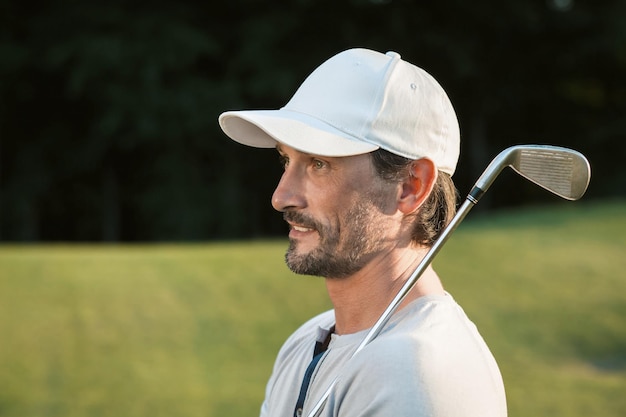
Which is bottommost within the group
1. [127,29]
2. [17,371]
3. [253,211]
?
[253,211]

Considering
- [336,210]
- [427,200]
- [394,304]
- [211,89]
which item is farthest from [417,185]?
[211,89]

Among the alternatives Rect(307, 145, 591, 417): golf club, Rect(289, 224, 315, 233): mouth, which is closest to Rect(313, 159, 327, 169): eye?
Rect(289, 224, 315, 233): mouth

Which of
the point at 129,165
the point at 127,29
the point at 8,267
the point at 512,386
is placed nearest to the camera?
the point at 512,386

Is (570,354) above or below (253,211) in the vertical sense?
above

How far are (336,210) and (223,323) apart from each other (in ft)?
19.9

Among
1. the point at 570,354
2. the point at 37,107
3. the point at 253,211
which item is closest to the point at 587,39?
the point at 253,211

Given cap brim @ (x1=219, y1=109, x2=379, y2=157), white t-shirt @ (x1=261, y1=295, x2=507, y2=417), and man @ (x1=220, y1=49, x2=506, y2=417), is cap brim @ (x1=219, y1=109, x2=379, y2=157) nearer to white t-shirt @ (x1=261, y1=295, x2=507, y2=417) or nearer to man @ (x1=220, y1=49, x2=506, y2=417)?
man @ (x1=220, y1=49, x2=506, y2=417)

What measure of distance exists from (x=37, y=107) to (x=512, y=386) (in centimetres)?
1414

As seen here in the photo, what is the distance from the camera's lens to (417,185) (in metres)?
1.78

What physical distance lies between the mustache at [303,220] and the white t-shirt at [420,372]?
8.2 inches

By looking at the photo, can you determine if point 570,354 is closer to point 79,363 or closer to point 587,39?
point 79,363

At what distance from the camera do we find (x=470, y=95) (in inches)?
777

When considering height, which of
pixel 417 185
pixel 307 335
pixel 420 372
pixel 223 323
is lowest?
pixel 223 323

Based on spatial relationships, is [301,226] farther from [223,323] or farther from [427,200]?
[223,323]
